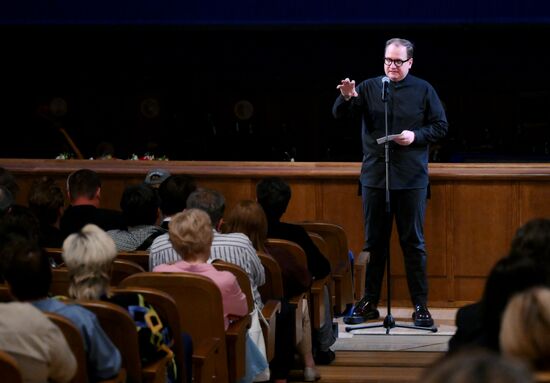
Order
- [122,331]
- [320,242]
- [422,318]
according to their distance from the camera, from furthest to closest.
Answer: [422,318], [320,242], [122,331]

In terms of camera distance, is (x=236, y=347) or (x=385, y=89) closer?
(x=236, y=347)

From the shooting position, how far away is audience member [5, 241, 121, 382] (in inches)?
127

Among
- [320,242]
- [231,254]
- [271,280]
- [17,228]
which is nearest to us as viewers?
[17,228]

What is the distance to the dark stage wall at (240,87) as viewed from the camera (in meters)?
12.0

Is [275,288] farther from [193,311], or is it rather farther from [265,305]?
[193,311]

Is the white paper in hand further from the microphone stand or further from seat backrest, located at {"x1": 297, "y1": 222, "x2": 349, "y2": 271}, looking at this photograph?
seat backrest, located at {"x1": 297, "y1": 222, "x2": 349, "y2": 271}

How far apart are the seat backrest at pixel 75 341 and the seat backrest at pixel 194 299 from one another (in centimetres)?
75

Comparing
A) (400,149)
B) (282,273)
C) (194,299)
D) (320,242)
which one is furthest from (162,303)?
(400,149)

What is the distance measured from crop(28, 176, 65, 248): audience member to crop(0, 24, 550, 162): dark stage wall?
20.4 ft

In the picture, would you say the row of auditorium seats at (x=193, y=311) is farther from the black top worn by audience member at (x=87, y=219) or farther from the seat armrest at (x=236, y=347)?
the black top worn by audience member at (x=87, y=219)

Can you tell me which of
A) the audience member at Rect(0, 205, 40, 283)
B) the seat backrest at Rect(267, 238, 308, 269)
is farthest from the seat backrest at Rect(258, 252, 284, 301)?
the audience member at Rect(0, 205, 40, 283)

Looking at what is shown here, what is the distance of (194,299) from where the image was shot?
4.14 meters

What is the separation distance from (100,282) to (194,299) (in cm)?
54

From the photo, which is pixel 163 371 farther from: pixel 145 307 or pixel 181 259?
pixel 181 259
